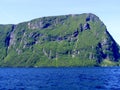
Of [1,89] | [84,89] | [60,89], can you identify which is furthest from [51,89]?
[1,89]

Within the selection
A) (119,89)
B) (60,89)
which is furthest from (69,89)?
(119,89)

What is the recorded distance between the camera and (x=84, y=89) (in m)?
84.4

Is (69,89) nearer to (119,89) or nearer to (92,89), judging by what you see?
(92,89)

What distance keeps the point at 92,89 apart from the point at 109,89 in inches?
208

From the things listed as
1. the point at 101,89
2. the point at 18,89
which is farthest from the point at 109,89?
the point at 18,89

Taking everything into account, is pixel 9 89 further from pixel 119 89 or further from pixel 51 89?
pixel 119 89

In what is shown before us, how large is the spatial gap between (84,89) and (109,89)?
7402mm

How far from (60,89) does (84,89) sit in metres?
6.76

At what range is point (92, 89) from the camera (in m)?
84.2

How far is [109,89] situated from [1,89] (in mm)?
31061

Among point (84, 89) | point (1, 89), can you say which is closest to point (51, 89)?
point (84, 89)

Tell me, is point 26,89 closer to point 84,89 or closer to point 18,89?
point 18,89

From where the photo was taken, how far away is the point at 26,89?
85.8 m

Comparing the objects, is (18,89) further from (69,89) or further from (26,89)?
(69,89)
